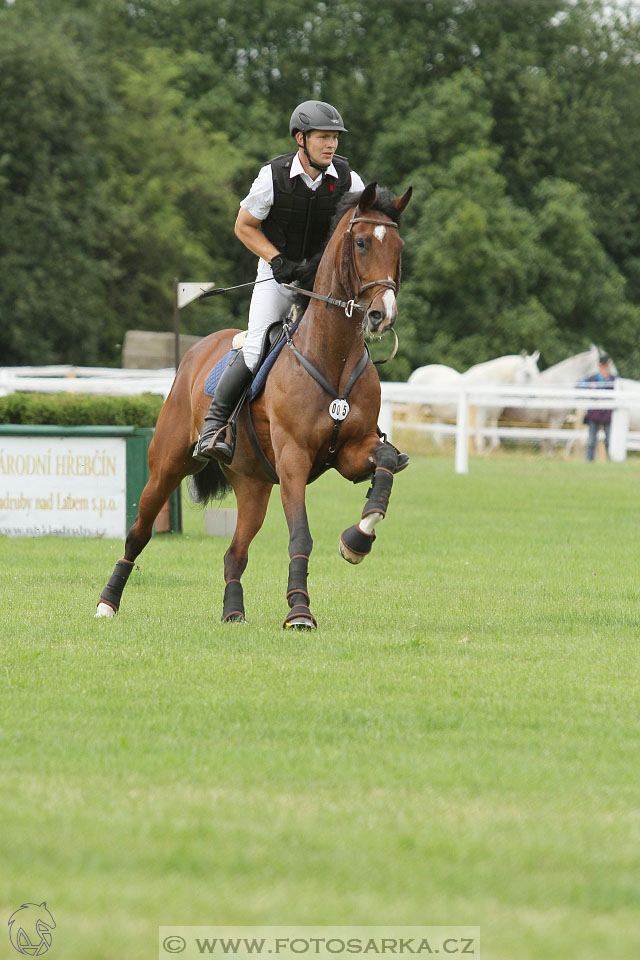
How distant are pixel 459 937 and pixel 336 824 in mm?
927

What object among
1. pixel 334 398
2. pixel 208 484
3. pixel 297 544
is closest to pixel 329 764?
pixel 297 544

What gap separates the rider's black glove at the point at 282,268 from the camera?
8.46 metres

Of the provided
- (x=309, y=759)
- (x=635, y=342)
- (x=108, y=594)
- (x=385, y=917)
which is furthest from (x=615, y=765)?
(x=635, y=342)

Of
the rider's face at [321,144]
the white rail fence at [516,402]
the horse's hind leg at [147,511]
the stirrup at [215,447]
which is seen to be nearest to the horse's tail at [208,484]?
the horse's hind leg at [147,511]

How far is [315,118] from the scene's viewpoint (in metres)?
8.31

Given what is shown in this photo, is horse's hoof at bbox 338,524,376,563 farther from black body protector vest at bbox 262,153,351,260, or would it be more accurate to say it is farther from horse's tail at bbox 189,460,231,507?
horse's tail at bbox 189,460,231,507

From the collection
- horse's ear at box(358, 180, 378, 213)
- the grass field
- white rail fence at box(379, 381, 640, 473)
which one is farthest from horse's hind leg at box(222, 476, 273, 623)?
white rail fence at box(379, 381, 640, 473)

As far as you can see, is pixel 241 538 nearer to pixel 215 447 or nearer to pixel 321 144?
pixel 215 447

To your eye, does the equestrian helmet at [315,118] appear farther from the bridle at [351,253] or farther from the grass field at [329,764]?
the grass field at [329,764]

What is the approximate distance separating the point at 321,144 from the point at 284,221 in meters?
0.58

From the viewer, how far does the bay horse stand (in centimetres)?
788

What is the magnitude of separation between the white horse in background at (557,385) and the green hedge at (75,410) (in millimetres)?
16516

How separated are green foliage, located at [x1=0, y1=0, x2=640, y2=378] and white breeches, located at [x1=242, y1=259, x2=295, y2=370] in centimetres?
3626

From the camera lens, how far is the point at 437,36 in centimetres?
5534
